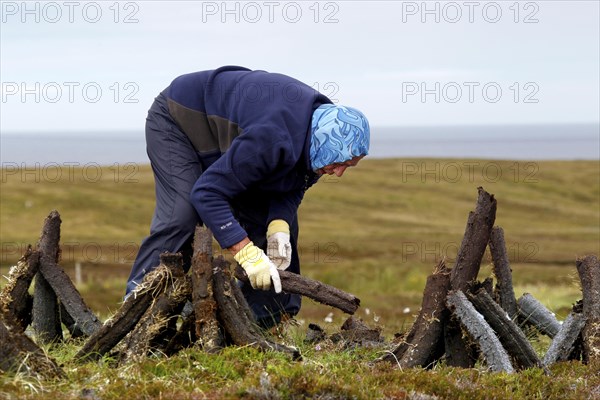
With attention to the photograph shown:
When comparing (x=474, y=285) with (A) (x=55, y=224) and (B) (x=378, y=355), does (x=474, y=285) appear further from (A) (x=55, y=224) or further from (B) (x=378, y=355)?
(A) (x=55, y=224)

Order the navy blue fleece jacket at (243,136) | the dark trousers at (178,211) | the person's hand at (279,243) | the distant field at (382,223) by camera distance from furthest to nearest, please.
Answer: the distant field at (382,223), the person's hand at (279,243), the dark trousers at (178,211), the navy blue fleece jacket at (243,136)

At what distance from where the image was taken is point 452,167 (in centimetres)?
10325

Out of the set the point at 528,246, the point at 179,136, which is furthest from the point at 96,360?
the point at 528,246

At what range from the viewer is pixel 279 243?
31.4ft

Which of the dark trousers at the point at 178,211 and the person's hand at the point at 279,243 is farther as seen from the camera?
the person's hand at the point at 279,243

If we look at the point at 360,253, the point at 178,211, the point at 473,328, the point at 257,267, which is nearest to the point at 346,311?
the point at 257,267

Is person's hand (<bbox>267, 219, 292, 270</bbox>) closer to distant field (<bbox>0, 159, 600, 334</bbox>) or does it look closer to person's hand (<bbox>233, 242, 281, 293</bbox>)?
person's hand (<bbox>233, 242, 281, 293</bbox>)

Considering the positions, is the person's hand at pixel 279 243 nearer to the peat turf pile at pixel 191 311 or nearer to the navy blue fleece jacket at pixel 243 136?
the navy blue fleece jacket at pixel 243 136

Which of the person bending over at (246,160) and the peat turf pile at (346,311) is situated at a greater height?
the person bending over at (246,160)

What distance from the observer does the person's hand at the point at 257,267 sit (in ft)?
28.2

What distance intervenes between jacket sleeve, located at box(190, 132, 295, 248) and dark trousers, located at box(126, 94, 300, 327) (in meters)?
0.60

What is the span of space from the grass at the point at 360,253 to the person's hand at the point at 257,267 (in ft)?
2.75

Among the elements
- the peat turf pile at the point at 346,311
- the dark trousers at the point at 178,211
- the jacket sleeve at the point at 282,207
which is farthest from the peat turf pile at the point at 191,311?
the jacket sleeve at the point at 282,207

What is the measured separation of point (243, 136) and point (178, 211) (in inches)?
49.1
